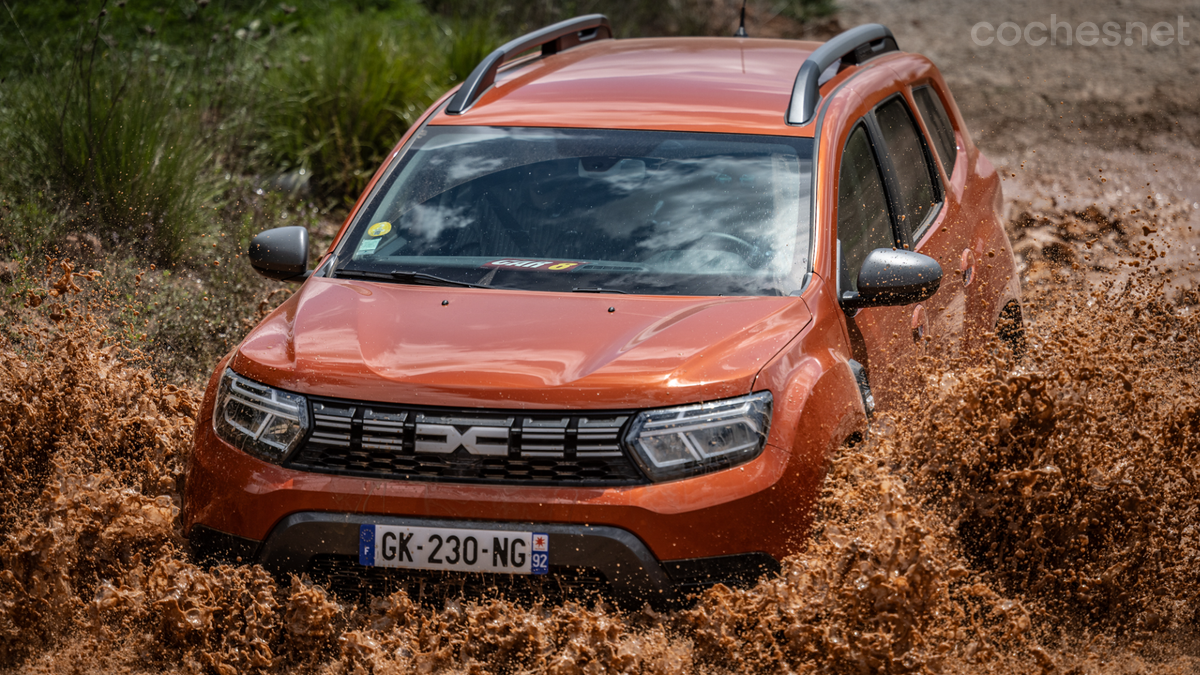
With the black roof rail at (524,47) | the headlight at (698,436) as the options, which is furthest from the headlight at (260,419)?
the black roof rail at (524,47)

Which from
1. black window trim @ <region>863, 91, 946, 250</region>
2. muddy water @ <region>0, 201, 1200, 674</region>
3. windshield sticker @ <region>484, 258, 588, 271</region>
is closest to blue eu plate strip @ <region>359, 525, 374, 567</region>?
muddy water @ <region>0, 201, 1200, 674</region>

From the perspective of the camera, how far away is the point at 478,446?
3.44 meters

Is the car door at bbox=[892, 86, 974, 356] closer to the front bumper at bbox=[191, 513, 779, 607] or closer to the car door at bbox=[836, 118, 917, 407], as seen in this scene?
the car door at bbox=[836, 118, 917, 407]

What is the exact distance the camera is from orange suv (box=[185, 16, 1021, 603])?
342 cm

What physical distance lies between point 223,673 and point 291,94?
23.0 feet

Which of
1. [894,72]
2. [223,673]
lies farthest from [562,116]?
[223,673]

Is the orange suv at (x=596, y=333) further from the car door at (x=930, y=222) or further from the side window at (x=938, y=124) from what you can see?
the side window at (x=938, y=124)

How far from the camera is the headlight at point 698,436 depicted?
3414 millimetres

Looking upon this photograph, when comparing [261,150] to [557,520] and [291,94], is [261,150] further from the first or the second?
[557,520]

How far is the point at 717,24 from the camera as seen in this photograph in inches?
584

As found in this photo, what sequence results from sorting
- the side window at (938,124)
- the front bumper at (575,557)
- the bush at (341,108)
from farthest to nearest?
the bush at (341,108)
the side window at (938,124)
the front bumper at (575,557)

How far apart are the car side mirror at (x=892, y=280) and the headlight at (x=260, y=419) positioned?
70.7 inches

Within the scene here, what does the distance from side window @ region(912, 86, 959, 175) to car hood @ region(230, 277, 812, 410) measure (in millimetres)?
2121

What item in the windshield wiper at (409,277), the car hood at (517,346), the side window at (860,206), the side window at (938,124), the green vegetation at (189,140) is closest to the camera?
the car hood at (517,346)
